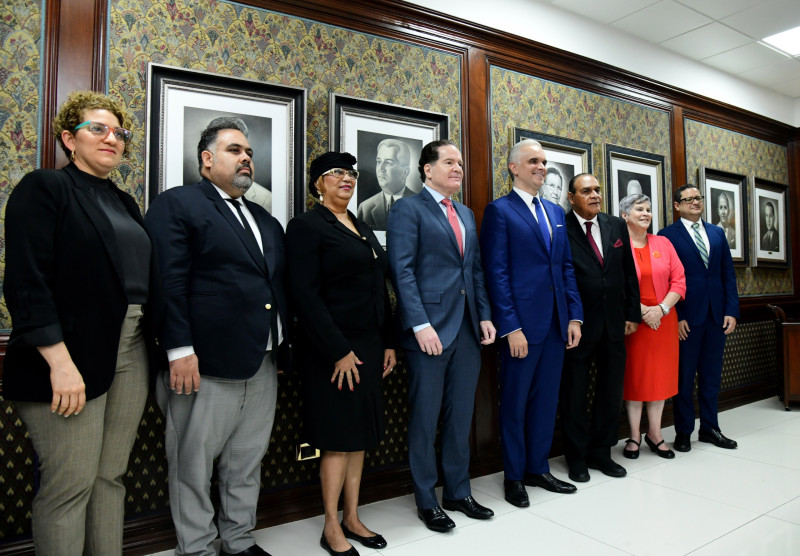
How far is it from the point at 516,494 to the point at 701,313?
2073 mm

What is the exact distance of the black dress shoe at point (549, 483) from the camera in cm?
294

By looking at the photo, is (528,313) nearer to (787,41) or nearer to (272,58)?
(272,58)

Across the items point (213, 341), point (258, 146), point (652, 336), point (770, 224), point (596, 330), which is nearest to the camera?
point (213, 341)

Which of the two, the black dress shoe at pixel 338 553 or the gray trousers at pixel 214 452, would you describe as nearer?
the gray trousers at pixel 214 452

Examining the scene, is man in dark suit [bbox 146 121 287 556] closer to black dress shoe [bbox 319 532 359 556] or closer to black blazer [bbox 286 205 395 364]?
black blazer [bbox 286 205 395 364]

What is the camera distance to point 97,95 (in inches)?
73.9

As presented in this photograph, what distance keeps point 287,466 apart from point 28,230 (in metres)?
1.67

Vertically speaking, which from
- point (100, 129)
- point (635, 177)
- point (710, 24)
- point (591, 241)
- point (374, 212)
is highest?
point (710, 24)

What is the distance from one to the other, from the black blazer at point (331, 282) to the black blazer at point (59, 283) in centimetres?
70

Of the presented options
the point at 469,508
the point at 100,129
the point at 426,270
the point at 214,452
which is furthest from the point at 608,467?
the point at 100,129

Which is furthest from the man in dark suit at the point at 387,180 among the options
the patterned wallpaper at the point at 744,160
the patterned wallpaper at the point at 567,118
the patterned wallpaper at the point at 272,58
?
the patterned wallpaper at the point at 744,160

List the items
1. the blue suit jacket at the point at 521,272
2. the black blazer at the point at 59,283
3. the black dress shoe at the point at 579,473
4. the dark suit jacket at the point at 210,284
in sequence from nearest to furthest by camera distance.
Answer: the black blazer at the point at 59,283
the dark suit jacket at the point at 210,284
the blue suit jacket at the point at 521,272
the black dress shoe at the point at 579,473

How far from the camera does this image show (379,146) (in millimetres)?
3062

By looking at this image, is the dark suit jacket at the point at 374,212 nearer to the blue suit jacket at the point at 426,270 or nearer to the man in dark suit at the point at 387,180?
the man in dark suit at the point at 387,180
